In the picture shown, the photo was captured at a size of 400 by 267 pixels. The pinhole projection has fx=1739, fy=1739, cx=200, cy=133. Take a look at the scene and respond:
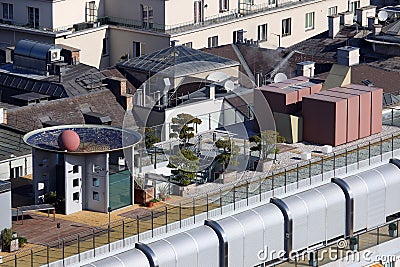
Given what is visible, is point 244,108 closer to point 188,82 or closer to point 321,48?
point 188,82

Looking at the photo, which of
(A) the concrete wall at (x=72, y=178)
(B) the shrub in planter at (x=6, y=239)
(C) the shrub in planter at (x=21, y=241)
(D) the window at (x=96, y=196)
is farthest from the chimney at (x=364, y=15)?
(B) the shrub in planter at (x=6, y=239)

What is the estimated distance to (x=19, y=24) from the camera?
112 metres

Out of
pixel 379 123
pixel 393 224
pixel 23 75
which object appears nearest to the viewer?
pixel 393 224

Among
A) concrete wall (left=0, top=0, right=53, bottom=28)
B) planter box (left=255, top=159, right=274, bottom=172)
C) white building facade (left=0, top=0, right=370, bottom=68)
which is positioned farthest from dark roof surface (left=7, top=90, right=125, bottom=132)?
concrete wall (left=0, top=0, right=53, bottom=28)

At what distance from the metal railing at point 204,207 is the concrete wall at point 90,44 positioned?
35.5 m

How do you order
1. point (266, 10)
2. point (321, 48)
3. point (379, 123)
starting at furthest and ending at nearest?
point (266, 10), point (321, 48), point (379, 123)

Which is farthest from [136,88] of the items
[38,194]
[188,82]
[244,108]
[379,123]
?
[38,194]

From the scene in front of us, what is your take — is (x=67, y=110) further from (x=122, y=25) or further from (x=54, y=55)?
(x=122, y=25)

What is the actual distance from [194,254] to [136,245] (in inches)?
95.4

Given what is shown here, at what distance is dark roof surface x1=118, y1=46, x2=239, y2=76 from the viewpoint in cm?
9100

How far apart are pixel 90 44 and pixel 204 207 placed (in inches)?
1757

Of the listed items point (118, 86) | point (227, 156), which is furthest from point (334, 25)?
point (227, 156)

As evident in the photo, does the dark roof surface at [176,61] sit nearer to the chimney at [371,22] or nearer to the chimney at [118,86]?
the chimney at [118,86]

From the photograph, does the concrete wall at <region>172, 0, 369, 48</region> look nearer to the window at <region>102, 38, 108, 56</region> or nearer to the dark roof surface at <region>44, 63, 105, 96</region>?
the window at <region>102, 38, 108, 56</region>
